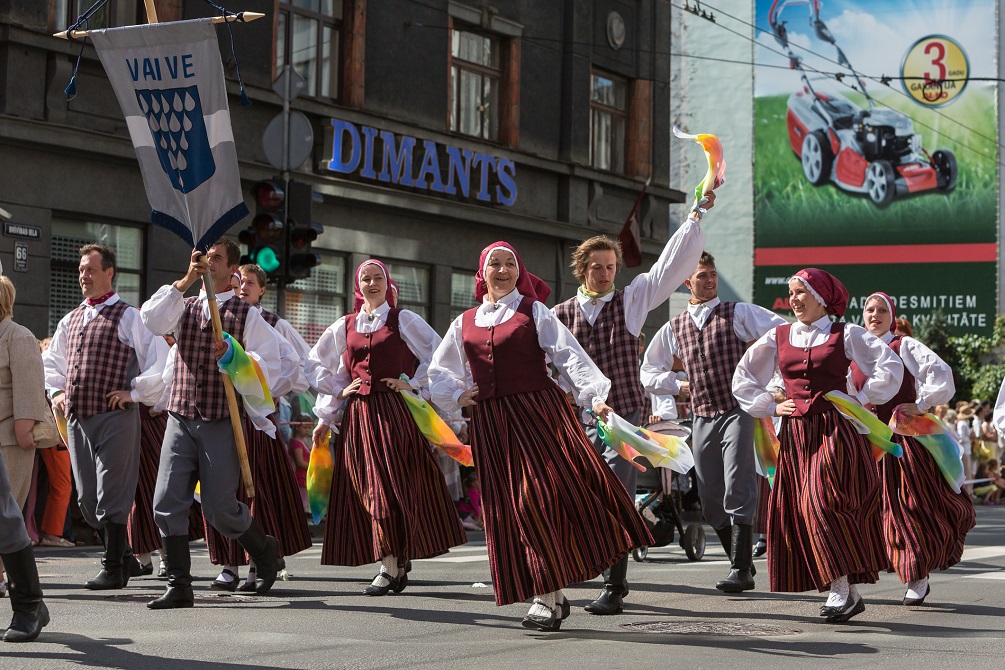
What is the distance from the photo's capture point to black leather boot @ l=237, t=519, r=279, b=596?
28.8ft

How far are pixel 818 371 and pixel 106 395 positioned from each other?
4.11 m

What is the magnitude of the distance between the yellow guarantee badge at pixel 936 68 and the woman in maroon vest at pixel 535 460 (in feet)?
163

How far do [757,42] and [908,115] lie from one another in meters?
5.99

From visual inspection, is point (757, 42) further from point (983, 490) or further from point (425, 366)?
point (425, 366)

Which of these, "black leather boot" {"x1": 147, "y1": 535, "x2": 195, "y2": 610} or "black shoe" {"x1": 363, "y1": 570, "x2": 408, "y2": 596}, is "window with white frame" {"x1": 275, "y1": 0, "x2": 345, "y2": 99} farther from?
"black leather boot" {"x1": 147, "y1": 535, "x2": 195, "y2": 610}

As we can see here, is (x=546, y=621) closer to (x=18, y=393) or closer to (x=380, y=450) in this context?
(x=380, y=450)

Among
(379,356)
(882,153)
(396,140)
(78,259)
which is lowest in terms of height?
(379,356)

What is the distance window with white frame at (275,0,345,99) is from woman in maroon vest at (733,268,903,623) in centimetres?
1294

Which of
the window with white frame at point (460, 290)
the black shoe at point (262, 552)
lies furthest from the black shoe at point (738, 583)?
the window with white frame at point (460, 290)

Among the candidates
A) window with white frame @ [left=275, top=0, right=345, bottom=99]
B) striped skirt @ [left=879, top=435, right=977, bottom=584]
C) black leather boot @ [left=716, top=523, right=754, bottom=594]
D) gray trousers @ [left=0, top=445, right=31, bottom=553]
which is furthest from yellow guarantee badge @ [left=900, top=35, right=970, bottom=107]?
gray trousers @ [left=0, top=445, right=31, bottom=553]

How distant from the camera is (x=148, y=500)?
985 centimetres

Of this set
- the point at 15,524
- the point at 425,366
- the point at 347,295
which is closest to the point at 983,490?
the point at 347,295

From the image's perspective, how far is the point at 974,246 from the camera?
178 ft

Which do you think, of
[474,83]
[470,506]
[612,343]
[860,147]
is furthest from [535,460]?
[860,147]
